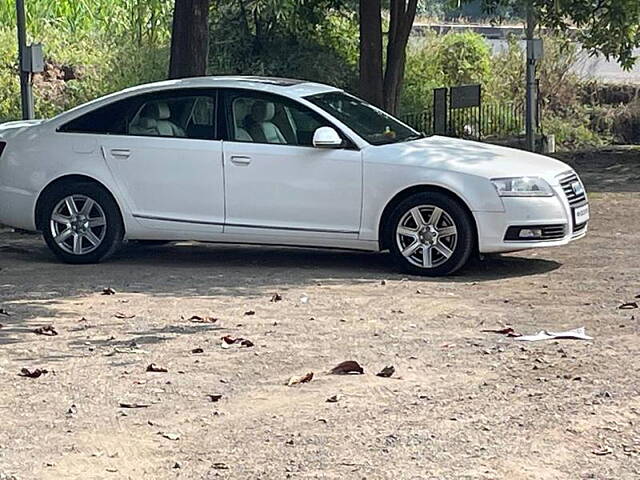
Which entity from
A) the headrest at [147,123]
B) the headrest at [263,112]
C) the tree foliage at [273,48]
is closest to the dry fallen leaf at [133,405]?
the headrest at [263,112]

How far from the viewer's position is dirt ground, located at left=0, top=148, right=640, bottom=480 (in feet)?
19.2

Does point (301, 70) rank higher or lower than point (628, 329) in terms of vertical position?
higher

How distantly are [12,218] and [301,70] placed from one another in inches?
580

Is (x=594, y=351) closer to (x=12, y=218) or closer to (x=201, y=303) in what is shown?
(x=201, y=303)

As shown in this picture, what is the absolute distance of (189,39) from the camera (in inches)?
595

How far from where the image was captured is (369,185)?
35.6 ft

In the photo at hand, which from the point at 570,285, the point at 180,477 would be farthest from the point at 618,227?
the point at 180,477

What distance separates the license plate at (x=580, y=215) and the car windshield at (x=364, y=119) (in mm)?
1642

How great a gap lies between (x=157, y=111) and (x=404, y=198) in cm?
243

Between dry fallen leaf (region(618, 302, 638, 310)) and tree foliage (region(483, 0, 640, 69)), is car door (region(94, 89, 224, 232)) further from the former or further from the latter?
tree foliage (region(483, 0, 640, 69))

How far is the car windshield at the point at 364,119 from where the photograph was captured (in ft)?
36.9

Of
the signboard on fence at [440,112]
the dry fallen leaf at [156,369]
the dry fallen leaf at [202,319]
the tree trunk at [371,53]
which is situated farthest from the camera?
the signboard on fence at [440,112]

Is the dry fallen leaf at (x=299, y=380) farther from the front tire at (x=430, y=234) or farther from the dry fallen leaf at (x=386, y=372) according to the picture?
the front tire at (x=430, y=234)

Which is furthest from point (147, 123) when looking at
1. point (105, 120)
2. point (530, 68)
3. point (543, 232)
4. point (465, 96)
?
point (465, 96)
